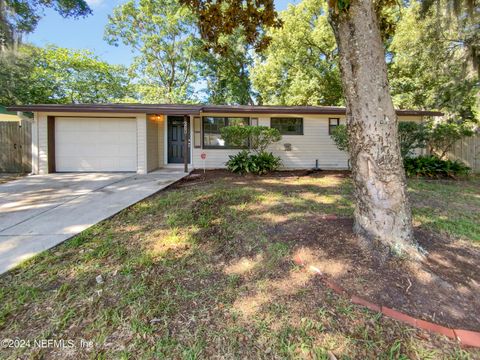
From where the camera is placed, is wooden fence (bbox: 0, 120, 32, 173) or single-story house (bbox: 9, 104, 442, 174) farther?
wooden fence (bbox: 0, 120, 32, 173)

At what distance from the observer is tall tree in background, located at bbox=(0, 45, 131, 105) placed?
14875 mm

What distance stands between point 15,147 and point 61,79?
11.3 metres

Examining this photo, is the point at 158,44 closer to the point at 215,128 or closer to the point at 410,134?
the point at 215,128

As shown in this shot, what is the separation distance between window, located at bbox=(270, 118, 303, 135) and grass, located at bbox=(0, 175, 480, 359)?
6.74 metres

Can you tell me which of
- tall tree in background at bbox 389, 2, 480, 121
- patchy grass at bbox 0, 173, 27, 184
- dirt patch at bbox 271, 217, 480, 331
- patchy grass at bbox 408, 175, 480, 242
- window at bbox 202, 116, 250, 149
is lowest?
dirt patch at bbox 271, 217, 480, 331

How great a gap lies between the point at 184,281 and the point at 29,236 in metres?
2.39

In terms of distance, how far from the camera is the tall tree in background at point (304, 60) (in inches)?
616

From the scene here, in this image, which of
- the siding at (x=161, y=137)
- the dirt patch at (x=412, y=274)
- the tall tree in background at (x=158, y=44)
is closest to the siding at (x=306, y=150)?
the siding at (x=161, y=137)

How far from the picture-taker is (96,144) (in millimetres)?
9133

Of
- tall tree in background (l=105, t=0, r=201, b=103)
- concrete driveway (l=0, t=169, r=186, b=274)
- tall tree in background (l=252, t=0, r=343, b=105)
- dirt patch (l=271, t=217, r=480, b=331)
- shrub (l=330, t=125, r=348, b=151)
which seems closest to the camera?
dirt patch (l=271, t=217, r=480, b=331)

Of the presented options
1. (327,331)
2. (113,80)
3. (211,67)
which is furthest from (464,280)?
(113,80)

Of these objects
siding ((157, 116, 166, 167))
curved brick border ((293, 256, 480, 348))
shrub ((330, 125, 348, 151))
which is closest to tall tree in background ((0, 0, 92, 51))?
siding ((157, 116, 166, 167))

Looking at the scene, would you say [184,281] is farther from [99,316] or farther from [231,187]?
[231,187]

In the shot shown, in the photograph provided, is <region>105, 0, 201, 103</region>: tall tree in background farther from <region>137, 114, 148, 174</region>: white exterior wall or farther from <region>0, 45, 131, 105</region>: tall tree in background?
<region>137, 114, 148, 174</region>: white exterior wall
